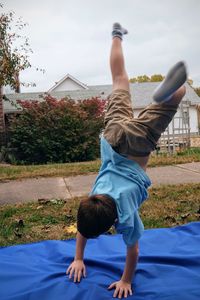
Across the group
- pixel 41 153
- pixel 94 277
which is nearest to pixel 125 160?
pixel 94 277

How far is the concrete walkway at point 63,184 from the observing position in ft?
17.9

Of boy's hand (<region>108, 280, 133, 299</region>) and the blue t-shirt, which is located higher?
the blue t-shirt

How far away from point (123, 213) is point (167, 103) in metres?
0.75

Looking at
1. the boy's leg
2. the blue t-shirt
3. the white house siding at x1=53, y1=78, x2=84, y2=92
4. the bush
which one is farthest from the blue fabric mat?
the white house siding at x1=53, y1=78, x2=84, y2=92

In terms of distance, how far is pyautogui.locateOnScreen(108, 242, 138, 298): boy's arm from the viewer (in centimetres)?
236

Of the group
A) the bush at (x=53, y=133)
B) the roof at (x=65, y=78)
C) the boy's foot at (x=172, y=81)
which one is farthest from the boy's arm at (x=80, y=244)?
the roof at (x=65, y=78)

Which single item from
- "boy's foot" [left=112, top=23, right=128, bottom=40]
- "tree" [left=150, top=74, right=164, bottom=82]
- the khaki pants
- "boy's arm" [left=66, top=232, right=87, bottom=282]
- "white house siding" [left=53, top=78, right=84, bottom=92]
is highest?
"tree" [left=150, top=74, right=164, bottom=82]

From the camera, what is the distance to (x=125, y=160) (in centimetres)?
260

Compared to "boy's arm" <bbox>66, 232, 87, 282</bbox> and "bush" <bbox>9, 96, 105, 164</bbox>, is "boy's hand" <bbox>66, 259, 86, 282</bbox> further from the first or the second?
"bush" <bbox>9, 96, 105, 164</bbox>

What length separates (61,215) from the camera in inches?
174

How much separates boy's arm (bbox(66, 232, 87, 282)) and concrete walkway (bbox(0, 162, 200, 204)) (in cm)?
261

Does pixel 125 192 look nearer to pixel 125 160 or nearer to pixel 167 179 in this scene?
pixel 125 160

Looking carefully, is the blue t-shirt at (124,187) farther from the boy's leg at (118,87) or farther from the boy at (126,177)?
the boy's leg at (118,87)

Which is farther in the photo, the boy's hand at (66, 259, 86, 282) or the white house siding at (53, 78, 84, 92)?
the white house siding at (53, 78, 84, 92)
